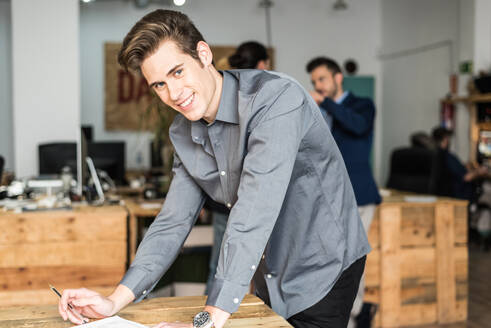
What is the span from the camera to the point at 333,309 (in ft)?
4.52

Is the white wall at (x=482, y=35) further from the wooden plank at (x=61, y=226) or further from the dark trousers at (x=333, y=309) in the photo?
the dark trousers at (x=333, y=309)

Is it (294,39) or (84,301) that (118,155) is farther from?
(294,39)

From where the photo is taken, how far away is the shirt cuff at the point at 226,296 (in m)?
1.10

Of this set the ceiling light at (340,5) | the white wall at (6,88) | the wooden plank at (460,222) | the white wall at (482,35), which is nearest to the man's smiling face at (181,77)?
the wooden plank at (460,222)

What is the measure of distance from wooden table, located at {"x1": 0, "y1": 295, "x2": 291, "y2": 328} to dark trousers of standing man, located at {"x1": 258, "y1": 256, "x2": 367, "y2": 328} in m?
0.11

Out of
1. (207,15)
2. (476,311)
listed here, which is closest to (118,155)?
(476,311)

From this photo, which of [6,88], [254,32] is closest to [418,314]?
[254,32]

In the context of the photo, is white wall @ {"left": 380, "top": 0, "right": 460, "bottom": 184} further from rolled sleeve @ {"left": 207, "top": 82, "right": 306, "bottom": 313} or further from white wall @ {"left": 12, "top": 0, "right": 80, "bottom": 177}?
rolled sleeve @ {"left": 207, "top": 82, "right": 306, "bottom": 313}

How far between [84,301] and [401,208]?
2523mm

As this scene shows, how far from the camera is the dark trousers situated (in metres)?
1.37

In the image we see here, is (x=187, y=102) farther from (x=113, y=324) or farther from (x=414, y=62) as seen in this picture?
(x=414, y=62)

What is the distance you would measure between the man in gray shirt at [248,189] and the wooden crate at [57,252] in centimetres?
150

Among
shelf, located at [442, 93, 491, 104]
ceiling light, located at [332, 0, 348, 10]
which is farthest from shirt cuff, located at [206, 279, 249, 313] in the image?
ceiling light, located at [332, 0, 348, 10]

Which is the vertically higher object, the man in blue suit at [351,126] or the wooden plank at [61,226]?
the man in blue suit at [351,126]
